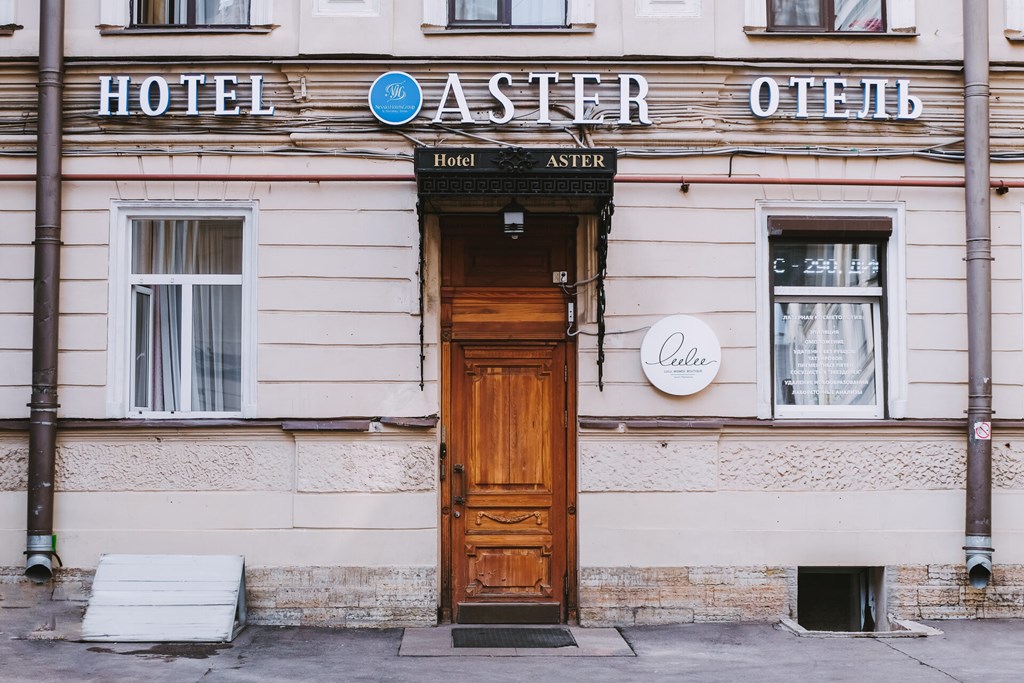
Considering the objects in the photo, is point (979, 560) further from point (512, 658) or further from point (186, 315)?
point (186, 315)

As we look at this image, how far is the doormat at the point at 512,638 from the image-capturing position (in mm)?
8352

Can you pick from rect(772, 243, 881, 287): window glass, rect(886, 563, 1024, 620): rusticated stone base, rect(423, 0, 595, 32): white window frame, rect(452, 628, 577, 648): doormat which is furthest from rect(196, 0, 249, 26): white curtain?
rect(886, 563, 1024, 620): rusticated stone base

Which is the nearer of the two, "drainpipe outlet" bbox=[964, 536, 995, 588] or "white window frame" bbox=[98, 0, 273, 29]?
"drainpipe outlet" bbox=[964, 536, 995, 588]

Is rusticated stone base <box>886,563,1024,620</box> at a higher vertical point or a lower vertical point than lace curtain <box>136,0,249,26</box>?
lower

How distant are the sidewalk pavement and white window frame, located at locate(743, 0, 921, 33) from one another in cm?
463

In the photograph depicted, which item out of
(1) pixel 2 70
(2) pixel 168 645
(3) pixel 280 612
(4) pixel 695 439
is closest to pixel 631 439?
(4) pixel 695 439

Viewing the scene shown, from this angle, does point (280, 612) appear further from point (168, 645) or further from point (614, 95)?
point (614, 95)

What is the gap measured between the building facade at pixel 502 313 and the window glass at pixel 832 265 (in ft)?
0.59

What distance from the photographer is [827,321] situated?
9430 mm

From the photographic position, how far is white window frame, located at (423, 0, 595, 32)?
9.11 meters

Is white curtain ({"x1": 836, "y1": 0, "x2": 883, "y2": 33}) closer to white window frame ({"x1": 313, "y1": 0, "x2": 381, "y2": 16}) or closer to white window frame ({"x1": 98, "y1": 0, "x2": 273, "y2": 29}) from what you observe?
white window frame ({"x1": 313, "y1": 0, "x2": 381, "y2": 16})

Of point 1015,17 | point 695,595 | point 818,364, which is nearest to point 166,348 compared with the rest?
point 695,595

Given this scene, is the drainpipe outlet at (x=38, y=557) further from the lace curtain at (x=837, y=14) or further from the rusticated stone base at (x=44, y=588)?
the lace curtain at (x=837, y=14)

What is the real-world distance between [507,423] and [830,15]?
422 centimetres
